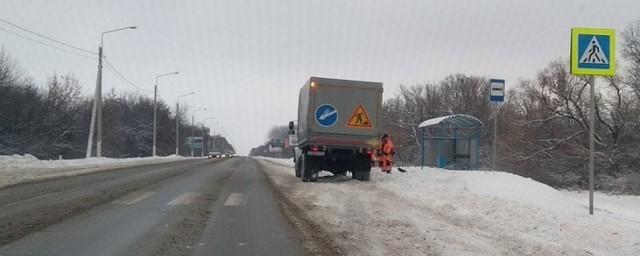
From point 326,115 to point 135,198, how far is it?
7557mm

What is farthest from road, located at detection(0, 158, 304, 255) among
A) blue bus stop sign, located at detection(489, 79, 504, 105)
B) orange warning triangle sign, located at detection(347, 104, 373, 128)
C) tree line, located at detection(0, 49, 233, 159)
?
tree line, located at detection(0, 49, 233, 159)

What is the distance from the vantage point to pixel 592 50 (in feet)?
35.6

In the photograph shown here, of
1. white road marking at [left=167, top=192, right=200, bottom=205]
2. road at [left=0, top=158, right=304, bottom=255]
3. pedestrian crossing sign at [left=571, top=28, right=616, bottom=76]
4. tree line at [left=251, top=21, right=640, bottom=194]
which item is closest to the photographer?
road at [left=0, top=158, right=304, bottom=255]

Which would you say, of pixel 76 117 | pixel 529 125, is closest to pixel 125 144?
pixel 76 117

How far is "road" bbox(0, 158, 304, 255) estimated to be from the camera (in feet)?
24.6

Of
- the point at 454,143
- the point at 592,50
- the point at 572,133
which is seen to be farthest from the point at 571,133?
the point at 592,50

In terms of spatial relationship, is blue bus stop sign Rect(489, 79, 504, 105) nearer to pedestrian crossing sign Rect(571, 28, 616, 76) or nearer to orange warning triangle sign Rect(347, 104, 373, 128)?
orange warning triangle sign Rect(347, 104, 373, 128)

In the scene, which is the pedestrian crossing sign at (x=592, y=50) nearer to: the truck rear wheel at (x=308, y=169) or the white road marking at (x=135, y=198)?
the white road marking at (x=135, y=198)

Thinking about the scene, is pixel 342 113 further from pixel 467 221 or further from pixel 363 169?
pixel 467 221

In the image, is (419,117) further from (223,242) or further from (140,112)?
(223,242)

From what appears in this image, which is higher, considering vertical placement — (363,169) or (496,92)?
(496,92)

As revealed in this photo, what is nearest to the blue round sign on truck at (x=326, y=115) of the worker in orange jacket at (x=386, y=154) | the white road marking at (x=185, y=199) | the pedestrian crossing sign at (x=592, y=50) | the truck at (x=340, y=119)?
the truck at (x=340, y=119)

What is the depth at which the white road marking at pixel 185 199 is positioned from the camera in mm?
12852

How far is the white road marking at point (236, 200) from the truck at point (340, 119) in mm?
4612
